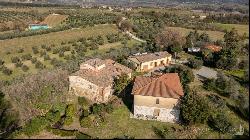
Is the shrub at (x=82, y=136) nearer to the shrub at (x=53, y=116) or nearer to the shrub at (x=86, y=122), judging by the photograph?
the shrub at (x=86, y=122)

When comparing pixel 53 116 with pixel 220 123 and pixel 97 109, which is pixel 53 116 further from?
pixel 220 123

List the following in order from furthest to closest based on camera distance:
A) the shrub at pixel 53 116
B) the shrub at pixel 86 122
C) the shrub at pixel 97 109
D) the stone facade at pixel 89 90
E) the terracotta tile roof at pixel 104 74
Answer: the terracotta tile roof at pixel 104 74 → the stone facade at pixel 89 90 → the shrub at pixel 97 109 → the shrub at pixel 53 116 → the shrub at pixel 86 122

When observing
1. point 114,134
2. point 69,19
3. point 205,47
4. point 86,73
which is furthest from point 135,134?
point 69,19

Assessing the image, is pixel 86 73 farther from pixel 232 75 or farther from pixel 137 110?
pixel 232 75

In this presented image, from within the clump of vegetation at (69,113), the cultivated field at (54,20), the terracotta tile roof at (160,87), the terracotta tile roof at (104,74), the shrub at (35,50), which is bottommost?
the shrub at (35,50)

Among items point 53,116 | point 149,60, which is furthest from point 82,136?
point 149,60

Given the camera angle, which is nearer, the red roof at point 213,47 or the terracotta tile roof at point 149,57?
the terracotta tile roof at point 149,57

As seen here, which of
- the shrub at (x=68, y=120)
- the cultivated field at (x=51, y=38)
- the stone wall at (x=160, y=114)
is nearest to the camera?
the shrub at (x=68, y=120)

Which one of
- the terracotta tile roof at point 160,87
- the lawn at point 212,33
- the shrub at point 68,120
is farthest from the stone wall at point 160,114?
the lawn at point 212,33
